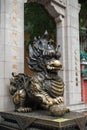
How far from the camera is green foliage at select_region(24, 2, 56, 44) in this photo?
29.1ft

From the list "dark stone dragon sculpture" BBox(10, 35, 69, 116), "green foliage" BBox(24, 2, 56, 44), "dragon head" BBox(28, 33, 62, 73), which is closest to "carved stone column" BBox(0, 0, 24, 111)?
"dark stone dragon sculpture" BBox(10, 35, 69, 116)

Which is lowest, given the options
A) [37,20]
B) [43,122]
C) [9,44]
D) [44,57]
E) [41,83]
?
[43,122]

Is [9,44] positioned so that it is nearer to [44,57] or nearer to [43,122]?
[44,57]

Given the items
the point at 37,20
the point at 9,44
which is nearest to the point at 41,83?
the point at 9,44

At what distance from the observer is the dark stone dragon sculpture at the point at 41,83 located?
11.9 ft

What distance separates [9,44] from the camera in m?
4.52

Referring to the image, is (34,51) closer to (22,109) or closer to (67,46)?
(22,109)

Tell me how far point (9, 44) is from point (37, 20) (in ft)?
16.1

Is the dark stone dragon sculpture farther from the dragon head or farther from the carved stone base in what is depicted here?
the carved stone base

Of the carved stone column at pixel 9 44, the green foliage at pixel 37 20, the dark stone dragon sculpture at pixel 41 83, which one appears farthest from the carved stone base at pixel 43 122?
the green foliage at pixel 37 20

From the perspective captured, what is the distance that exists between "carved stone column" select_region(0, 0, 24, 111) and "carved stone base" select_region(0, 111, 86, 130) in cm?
67

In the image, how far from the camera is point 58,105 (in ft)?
11.0

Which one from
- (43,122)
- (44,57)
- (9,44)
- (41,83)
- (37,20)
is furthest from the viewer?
(37,20)

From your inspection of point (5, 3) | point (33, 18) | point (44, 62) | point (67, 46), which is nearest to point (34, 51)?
point (44, 62)
